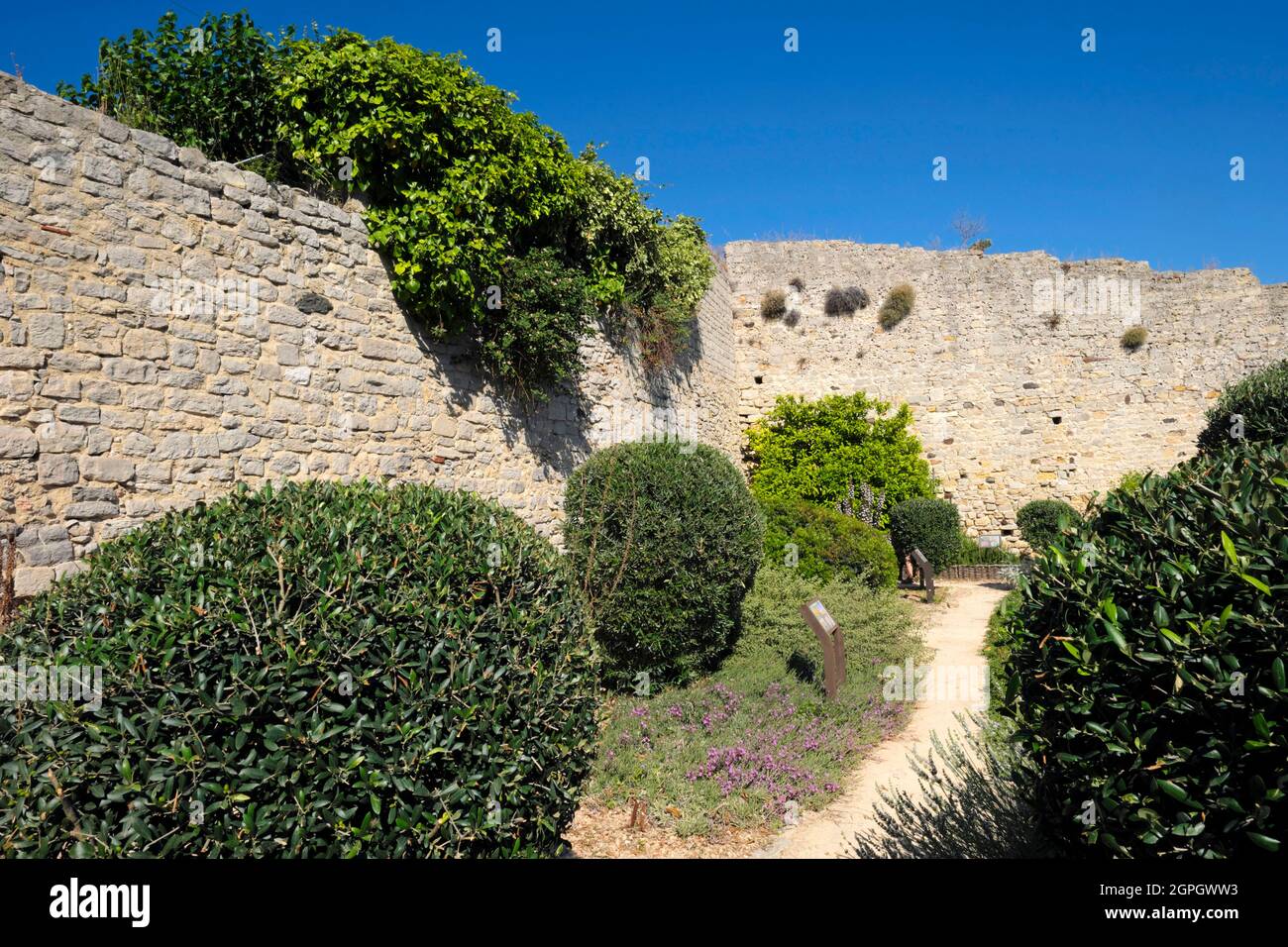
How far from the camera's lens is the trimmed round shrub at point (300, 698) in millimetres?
2045

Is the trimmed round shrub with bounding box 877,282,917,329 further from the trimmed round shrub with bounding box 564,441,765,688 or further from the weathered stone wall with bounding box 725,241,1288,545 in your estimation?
the trimmed round shrub with bounding box 564,441,765,688

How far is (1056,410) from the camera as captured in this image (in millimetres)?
14430

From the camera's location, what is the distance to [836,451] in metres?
14.6

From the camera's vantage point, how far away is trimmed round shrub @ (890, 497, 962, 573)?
43.6ft

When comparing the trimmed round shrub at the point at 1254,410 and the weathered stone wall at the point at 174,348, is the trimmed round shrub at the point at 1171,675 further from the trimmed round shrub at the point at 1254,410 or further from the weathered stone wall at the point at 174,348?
the trimmed round shrub at the point at 1254,410

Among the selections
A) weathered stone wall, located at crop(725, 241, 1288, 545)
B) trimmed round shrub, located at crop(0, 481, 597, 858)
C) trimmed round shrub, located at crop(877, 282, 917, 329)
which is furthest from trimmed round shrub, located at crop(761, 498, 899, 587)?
trimmed round shrub, located at crop(0, 481, 597, 858)

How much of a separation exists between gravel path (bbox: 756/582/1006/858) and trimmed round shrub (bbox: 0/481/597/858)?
5.39 ft

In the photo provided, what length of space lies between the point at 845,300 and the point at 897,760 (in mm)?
12105

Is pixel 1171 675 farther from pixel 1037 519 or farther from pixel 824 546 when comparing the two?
pixel 1037 519

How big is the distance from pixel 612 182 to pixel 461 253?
3.45 metres

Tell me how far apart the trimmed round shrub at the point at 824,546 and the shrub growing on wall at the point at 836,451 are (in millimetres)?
3835

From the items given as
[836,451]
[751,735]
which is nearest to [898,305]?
[836,451]

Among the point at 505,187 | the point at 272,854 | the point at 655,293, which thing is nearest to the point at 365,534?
the point at 272,854
